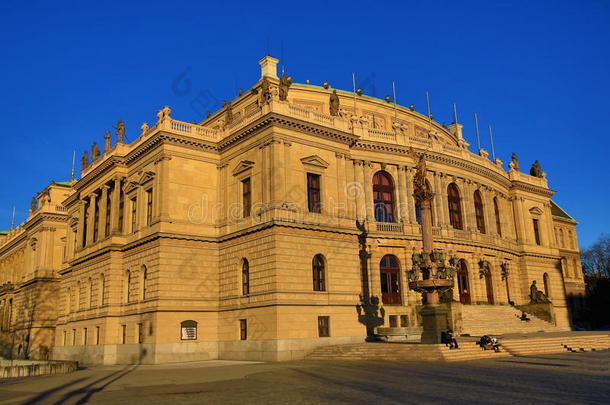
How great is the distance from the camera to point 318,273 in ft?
129

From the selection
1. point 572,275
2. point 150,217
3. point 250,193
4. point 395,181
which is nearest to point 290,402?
point 250,193

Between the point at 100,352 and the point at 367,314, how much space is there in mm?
21277

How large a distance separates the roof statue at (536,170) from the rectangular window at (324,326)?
41576mm

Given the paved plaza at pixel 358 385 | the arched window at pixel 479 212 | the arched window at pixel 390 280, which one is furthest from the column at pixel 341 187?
the arched window at pixel 479 212

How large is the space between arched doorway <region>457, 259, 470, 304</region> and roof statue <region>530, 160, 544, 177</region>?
22998 mm

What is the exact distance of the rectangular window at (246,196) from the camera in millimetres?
41062

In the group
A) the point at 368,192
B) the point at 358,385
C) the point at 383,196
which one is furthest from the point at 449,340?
the point at 383,196

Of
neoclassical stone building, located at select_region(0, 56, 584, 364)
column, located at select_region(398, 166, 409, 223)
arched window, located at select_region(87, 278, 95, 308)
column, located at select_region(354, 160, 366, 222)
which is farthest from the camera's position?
column, located at select_region(398, 166, 409, 223)

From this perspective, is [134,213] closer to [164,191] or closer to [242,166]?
[164,191]

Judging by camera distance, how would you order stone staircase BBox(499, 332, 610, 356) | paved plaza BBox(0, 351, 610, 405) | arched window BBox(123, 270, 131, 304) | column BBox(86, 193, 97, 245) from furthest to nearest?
1. column BBox(86, 193, 97, 245)
2. arched window BBox(123, 270, 131, 304)
3. stone staircase BBox(499, 332, 610, 356)
4. paved plaza BBox(0, 351, 610, 405)

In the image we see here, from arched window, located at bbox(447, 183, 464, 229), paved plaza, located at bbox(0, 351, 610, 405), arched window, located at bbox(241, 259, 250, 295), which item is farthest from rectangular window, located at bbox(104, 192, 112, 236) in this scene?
arched window, located at bbox(447, 183, 464, 229)

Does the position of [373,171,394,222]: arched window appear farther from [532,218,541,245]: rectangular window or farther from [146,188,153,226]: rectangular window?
[532,218,541,245]: rectangular window

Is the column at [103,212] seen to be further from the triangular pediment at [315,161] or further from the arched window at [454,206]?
the arched window at [454,206]

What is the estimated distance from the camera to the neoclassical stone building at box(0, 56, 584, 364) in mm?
38156
